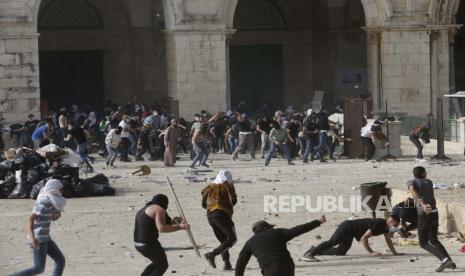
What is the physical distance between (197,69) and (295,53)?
7797mm

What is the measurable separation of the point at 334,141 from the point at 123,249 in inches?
565

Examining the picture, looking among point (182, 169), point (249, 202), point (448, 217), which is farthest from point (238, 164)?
point (448, 217)

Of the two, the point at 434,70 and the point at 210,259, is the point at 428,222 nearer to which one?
the point at 210,259

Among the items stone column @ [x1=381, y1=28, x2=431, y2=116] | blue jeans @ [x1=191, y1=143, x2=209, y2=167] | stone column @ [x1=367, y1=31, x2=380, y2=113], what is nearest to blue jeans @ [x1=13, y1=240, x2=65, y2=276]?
blue jeans @ [x1=191, y1=143, x2=209, y2=167]

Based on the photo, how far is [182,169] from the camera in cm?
2930

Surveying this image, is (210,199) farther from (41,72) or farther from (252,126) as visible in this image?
(41,72)

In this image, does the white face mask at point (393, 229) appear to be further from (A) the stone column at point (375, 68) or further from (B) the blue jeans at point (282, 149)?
(A) the stone column at point (375, 68)

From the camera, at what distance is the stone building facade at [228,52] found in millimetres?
34594

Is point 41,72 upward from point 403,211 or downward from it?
upward

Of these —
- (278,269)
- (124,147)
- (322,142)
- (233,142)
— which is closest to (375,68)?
(233,142)

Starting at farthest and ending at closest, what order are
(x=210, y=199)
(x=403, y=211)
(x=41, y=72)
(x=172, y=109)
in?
1. (x=41, y=72)
2. (x=172, y=109)
3. (x=403, y=211)
4. (x=210, y=199)

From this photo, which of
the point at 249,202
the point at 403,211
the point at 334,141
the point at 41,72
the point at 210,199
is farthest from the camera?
the point at 41,72

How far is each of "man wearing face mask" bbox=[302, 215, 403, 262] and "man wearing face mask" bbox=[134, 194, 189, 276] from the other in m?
2.67

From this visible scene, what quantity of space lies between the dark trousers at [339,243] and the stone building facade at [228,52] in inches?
689
